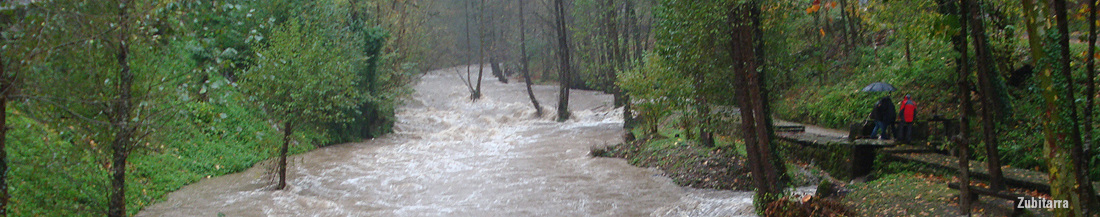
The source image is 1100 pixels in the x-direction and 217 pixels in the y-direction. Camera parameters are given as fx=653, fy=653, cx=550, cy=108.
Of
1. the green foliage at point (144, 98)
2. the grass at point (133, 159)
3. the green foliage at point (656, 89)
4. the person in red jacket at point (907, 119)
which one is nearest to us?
the green foliage at point (144, 98)

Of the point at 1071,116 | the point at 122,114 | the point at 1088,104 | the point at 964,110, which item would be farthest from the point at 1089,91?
the point at 122,114

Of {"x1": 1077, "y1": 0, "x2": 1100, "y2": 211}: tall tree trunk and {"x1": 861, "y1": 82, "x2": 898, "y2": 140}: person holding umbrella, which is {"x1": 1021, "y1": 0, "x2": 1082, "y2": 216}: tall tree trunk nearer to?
{"x1": 1077, "y1": 0, "x2": 1100, "y2": 211}: tall tree trunk

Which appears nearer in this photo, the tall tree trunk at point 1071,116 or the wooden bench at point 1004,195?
the tall tree trunk at point 1071,116

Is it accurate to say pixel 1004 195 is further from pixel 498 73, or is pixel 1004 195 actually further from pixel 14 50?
pixel 498 73

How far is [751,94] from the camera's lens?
895cm

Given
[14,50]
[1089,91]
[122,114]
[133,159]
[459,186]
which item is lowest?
[459,186]

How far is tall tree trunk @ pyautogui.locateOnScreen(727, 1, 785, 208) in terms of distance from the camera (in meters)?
8.82

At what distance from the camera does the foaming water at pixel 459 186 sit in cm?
1138

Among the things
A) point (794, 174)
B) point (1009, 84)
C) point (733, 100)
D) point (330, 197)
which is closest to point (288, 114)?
point (330, 197)

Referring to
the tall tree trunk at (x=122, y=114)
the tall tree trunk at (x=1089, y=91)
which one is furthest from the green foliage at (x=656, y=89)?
the tall tree trunk at (x=122, y=114)

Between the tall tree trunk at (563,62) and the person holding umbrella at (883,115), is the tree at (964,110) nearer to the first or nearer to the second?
the person holding umbrella at (883,115)

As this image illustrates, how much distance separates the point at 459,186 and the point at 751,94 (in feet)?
23.9

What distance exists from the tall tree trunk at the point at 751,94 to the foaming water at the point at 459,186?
3.12 feet

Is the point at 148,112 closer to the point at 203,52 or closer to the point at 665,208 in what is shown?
the point at 665,208
